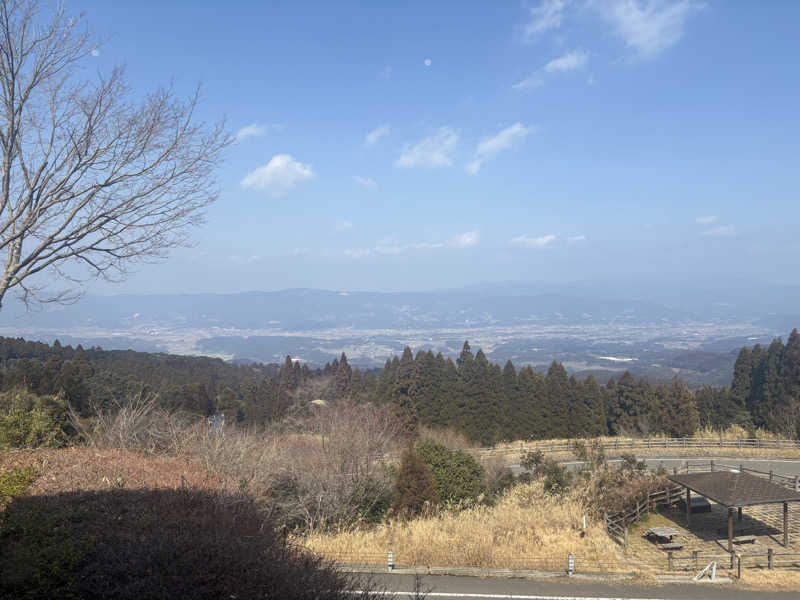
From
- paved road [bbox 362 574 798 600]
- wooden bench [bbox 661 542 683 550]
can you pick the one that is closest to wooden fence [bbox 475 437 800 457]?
wooden bench [bbox 661 542 683 550]

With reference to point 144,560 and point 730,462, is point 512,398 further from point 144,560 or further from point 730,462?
point 144,560

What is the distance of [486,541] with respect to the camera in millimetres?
11266

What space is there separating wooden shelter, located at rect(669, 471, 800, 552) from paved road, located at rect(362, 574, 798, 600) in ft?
9.18

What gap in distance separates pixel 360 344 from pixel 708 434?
11026 centimetres

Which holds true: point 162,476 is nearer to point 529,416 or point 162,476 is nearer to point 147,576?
point 147,576

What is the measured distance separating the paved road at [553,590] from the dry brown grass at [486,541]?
683mm

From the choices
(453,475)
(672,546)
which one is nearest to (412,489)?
(453,475)

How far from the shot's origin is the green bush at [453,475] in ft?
49.7

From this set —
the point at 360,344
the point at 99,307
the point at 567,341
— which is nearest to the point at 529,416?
the point at 360,344

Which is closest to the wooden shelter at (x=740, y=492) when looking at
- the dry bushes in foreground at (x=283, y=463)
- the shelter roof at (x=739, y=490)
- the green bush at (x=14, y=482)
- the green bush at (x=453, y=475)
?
the shelter roof at (x=739, y=490)

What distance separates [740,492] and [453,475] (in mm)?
7597

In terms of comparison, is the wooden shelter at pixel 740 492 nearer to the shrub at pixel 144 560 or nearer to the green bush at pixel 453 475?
the green bush at pixel 453 475

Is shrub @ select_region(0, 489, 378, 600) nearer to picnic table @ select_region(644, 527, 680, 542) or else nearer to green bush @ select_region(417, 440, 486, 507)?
green bush @ select_region(417, 440, 486, 507)

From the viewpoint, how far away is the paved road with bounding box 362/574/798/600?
9188mm
